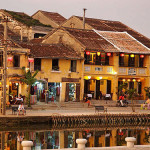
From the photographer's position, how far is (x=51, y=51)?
56438mm

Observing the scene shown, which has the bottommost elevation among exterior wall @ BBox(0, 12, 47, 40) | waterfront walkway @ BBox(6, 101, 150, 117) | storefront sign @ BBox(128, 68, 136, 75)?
waterfront walkway @ BBox(6, 101, 150, 117)

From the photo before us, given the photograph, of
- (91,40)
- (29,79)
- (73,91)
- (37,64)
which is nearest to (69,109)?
(29,79)

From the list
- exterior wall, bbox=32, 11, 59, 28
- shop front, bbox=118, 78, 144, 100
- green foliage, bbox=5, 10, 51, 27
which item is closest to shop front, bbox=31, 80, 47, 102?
shop front, bbox=118, 78, 144, 100

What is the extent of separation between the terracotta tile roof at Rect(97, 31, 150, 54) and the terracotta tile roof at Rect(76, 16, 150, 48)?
1752mm

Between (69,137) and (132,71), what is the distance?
80.8 feet

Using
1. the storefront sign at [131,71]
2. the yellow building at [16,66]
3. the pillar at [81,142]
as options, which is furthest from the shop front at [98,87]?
the pillar at [81,142]

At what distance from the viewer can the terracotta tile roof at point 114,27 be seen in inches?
2671

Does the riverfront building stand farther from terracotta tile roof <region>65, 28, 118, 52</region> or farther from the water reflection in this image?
the water reflection

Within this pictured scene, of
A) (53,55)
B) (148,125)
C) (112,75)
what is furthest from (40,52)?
(148,125)

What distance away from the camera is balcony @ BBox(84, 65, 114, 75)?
59319 millimetres

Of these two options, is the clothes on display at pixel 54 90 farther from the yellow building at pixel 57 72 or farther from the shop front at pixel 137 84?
the shop front at pixel 137 84

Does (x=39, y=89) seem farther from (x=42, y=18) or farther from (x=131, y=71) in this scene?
(x=42, y=18)

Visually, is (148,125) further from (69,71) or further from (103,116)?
(69,71)

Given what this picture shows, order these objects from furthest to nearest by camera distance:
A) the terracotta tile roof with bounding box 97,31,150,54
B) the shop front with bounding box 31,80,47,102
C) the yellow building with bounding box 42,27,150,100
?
the terracotta tile roof with bounding box 97,31,150,54
the yellow building with bounding box 42,27,150,100
the shop front with bounding box 31,80,47,102
